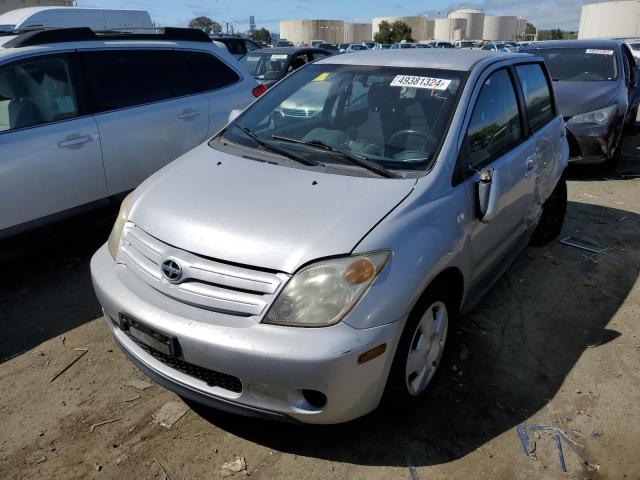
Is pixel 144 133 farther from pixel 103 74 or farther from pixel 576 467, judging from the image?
pixel 576 467

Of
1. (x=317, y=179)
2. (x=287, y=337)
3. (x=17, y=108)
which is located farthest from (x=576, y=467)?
(x=17, y=108)

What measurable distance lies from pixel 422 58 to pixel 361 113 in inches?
23.8

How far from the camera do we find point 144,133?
4.60 m

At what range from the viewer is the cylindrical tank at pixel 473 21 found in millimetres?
110188

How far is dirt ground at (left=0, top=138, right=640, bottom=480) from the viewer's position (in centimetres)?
244

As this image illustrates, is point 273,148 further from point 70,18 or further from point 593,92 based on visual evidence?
point 70,18

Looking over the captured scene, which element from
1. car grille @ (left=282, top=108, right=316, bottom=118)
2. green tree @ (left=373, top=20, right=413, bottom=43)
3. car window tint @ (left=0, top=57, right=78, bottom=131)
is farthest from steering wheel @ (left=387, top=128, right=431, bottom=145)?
green tree @ (left=373, top=20, right=413, bottom=43)

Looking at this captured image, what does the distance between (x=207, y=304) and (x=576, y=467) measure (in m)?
1.84

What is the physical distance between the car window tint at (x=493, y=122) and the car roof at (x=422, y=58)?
17 centimetres

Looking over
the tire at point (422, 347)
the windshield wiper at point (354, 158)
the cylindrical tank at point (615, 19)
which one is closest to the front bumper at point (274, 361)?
the tire at point (422, 347)

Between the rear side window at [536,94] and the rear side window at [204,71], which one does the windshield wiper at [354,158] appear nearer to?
the rear side window at [536,94]

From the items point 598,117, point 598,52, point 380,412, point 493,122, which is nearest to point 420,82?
point 493,122

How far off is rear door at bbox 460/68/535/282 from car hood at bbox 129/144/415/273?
23.2 inches

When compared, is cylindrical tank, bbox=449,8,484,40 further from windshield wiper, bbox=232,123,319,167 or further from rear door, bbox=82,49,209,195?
windshield wiper, bbox=232,123,319,167
